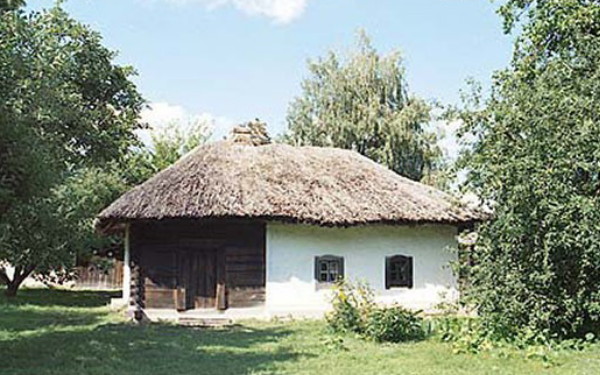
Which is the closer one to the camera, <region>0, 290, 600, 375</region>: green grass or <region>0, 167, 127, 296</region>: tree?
<region>0, 290, 600, 375</region>: green grass

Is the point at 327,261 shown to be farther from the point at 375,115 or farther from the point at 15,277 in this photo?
the point at 375,115

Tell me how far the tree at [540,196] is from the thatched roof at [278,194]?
3.67 metres

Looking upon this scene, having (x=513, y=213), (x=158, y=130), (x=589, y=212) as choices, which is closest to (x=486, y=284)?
(x=513, y=213)

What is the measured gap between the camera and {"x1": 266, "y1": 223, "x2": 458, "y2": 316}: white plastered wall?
19.4m

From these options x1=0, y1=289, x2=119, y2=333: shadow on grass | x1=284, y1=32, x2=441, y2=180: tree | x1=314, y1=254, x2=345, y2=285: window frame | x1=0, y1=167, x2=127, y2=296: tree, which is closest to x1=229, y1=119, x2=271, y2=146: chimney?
x1=314, y1=254, x2=345, y2=285: window frame

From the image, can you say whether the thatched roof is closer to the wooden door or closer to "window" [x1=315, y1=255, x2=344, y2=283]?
"window" [x1=315, y1=255, x2=344, y2=283]

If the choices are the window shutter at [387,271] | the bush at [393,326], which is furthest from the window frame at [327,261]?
the bush at [393,326]

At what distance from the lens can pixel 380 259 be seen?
20.1 meters

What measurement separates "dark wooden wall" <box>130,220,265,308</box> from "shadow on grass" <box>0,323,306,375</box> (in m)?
2.46

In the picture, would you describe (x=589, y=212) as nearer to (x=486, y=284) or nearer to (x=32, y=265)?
(x=486, y=284)

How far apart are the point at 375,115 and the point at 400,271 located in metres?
15.3

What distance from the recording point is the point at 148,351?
1310 cm

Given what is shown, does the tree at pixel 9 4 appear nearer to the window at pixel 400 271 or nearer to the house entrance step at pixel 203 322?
the house entrance step at pixel 203 322

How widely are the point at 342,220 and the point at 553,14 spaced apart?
282 inches
